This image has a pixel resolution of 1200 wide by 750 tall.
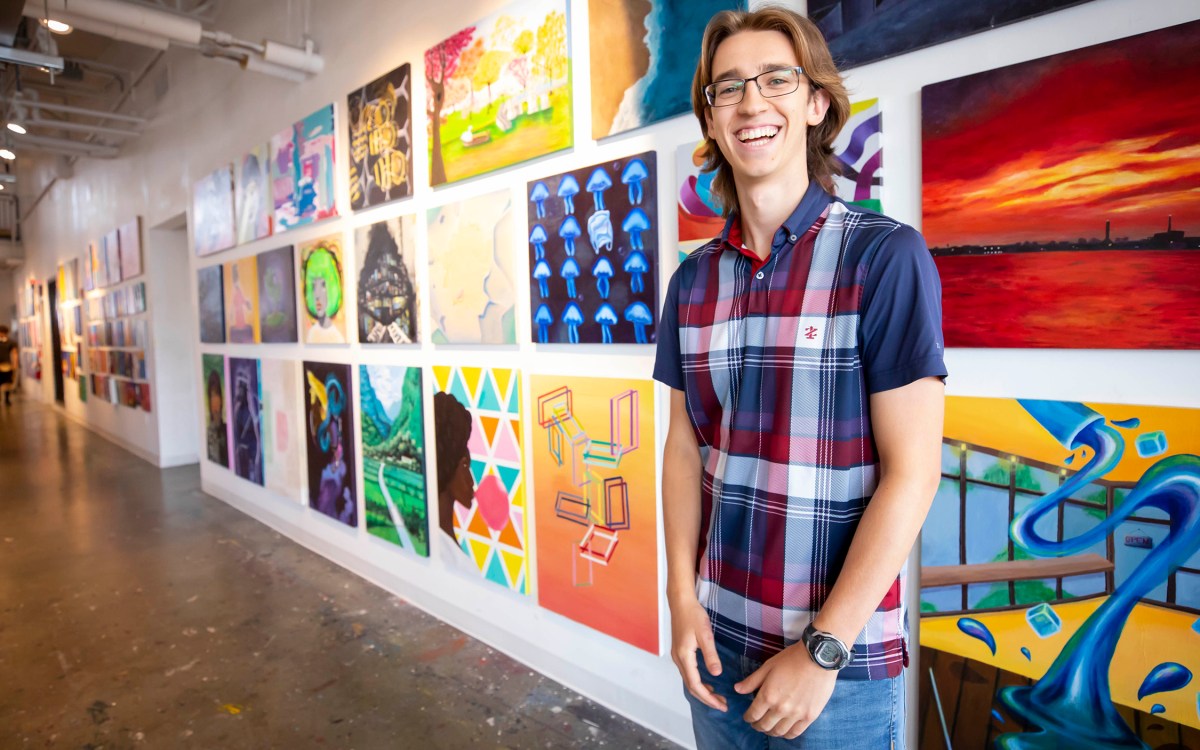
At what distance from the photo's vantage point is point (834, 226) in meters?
0.94

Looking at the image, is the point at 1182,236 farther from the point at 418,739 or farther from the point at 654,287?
the point at 418,739

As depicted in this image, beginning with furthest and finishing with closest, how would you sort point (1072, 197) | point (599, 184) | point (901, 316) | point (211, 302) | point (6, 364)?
point (6, 364)
point (211, 302)
point (599, 184)
point (1072, 197)
point (901, 316)

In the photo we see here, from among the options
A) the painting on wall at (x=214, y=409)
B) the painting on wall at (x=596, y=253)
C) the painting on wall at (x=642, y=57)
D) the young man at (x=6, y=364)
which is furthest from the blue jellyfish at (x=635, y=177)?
the young man at (x=6, y=364)

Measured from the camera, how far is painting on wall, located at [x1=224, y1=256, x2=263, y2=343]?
4.39m

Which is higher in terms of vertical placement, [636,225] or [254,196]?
[254,196]

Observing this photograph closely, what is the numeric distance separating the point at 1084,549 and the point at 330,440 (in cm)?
344

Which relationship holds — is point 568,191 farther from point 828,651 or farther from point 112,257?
point 112,257

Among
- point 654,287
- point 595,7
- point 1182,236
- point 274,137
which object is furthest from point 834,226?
point 274,137

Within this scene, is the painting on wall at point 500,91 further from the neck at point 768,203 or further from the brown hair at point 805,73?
the neck at point 768,203

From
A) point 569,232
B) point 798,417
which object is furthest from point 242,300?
point 798,417

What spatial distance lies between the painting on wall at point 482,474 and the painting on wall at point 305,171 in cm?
136

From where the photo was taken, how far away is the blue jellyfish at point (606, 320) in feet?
7.19

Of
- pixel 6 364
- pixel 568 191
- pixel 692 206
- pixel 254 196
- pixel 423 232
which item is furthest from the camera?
pixel 6 364

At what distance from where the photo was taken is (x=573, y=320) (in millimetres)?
2316
